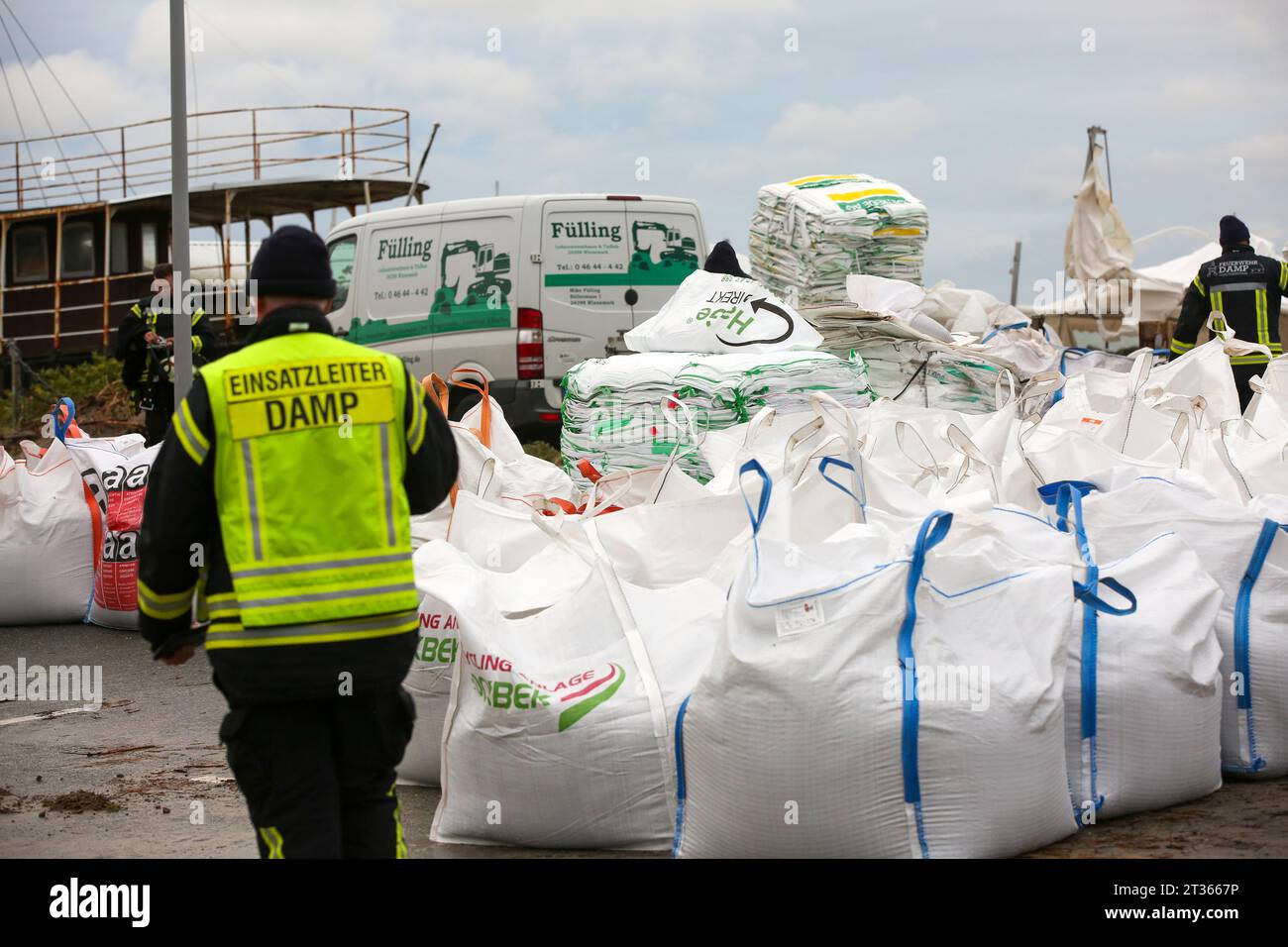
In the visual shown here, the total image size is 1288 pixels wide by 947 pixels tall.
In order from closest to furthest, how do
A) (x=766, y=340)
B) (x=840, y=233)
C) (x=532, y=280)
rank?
(x=766, y=340) → (x=840, y=233) → (x=532, y=280)

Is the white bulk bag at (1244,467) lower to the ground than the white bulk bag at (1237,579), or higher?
higher

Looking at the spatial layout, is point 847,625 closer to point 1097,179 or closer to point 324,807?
point 324,807

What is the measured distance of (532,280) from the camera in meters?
11.5

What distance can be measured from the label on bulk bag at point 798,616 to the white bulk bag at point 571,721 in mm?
397

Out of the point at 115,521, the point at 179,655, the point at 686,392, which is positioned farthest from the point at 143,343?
the point at 179,655

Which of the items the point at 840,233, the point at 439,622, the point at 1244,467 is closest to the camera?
the point at 439,622

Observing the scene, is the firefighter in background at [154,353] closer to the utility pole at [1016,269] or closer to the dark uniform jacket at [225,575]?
the dark uniform jacket at [225,575]

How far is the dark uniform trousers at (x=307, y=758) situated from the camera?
2748mm

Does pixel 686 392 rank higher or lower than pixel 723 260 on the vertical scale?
lower

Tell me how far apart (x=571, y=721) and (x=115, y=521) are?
4.36 metres

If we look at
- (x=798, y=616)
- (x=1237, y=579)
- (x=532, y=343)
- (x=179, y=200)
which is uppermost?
(x=179, y=200)

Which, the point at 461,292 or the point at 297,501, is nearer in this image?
the point at 297,501

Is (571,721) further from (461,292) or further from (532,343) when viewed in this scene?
(461,292)

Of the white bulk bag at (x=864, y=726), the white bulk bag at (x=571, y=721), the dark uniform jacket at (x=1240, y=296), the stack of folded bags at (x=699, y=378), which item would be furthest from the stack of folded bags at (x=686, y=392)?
the dark uniform jacket at (x=1240, y=296)
